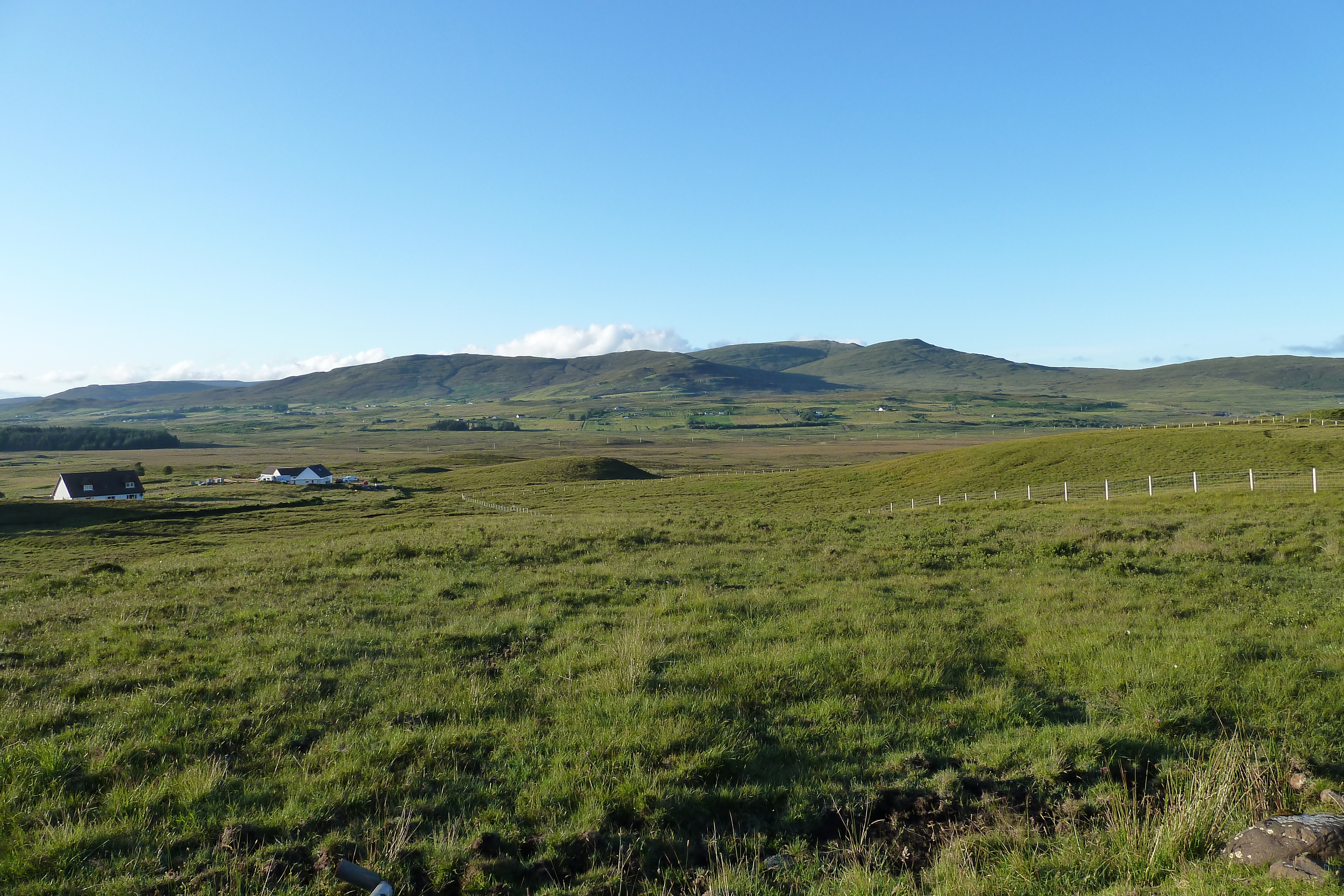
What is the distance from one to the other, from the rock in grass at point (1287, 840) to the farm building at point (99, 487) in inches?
4444

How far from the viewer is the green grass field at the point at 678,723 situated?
5.90m

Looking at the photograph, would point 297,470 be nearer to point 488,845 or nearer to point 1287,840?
point 488,845

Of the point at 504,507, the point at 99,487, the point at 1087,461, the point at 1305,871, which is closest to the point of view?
the point at 1305,871

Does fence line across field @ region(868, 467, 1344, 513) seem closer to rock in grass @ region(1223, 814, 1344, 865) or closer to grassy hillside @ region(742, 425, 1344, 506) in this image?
grassy hillside @ region(742, 425, 1344, 506)

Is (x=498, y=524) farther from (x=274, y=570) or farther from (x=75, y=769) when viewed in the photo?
(x=75, y=769)

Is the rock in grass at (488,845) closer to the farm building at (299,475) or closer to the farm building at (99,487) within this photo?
the farm building at (99,487)

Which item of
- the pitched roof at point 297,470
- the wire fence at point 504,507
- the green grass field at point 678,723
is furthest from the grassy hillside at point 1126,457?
the pitched roof at point 297,470

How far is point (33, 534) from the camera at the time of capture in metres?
56.5

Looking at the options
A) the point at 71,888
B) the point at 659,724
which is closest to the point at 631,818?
the point at 659,724

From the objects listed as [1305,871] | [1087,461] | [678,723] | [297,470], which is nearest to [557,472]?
[297,470]

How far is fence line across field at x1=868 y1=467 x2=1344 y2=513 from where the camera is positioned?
120 ft

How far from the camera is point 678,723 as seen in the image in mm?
8031

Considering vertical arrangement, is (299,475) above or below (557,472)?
above

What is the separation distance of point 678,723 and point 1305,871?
5.16 m
